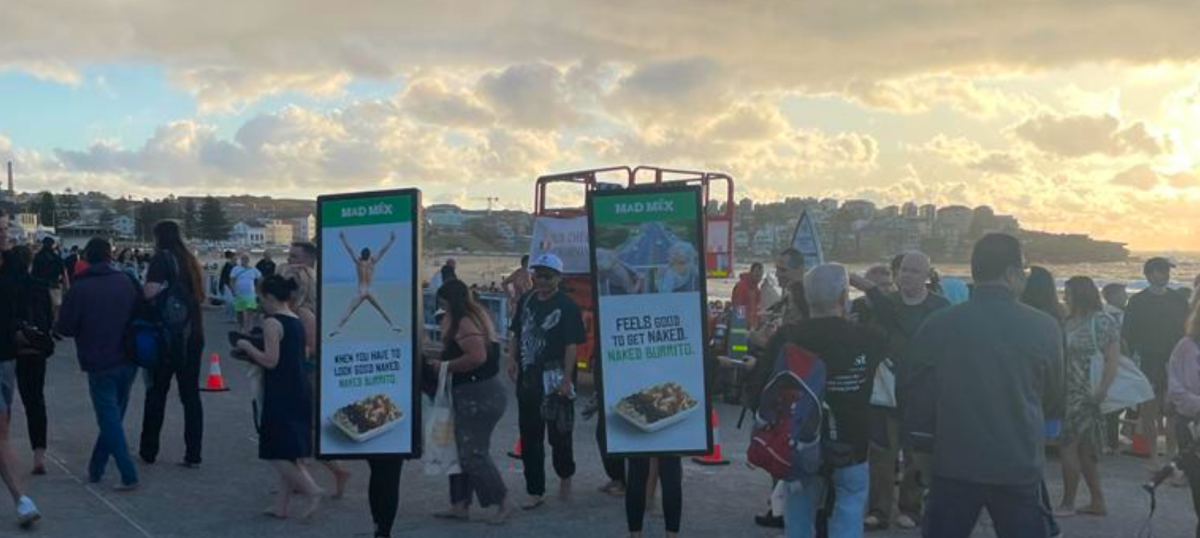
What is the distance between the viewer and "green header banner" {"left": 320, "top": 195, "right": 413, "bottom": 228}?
6.09m

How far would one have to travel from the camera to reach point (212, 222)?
14012cm

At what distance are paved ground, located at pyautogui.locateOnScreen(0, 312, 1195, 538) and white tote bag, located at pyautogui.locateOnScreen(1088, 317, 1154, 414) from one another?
0.82 meters

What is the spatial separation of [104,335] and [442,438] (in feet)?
9.07

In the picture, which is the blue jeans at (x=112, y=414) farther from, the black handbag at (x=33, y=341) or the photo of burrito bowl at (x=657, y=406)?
the photo of burrito bowl at (x=657, y=406)

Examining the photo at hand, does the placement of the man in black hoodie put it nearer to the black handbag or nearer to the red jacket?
the black handbag

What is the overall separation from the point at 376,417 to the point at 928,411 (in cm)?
327

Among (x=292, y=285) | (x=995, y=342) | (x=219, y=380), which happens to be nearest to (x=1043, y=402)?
(x=995, y=342)

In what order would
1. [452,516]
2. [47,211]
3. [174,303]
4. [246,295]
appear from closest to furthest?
[452,516], [174,303], [246,295], [47,211]

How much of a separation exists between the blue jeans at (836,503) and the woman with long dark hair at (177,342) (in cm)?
514

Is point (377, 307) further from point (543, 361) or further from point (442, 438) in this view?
point (543, 361)

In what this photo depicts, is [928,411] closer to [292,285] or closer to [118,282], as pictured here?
[292,285]

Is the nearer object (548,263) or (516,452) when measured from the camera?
(548,263)

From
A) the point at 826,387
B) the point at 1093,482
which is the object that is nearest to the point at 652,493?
the point at 826,387

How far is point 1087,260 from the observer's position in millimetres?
62875
